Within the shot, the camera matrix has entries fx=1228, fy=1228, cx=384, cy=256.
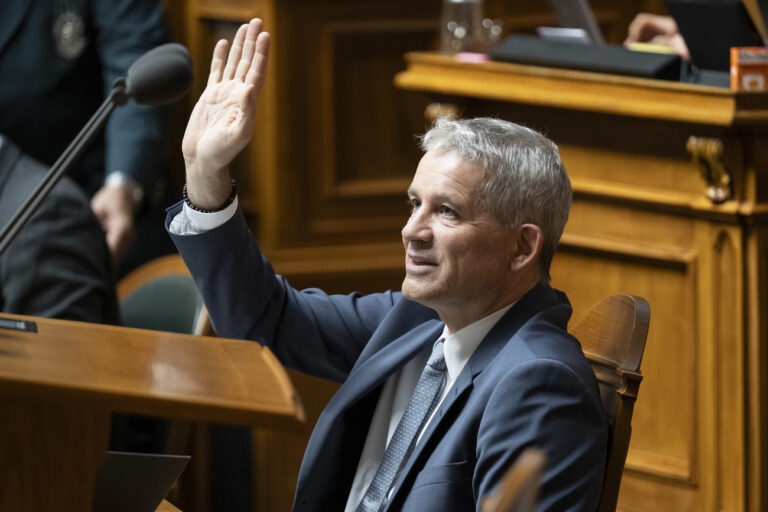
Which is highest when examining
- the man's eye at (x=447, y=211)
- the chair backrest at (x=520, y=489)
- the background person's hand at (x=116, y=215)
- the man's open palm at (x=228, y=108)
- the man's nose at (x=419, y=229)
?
the man's open palm at (x=228, y=108)

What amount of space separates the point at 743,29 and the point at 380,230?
1581mm

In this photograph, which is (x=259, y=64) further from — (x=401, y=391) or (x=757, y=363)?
(x=757, y=363)

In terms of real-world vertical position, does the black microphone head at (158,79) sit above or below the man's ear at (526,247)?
above

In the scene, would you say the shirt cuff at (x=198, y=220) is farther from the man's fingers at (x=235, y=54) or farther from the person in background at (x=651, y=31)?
the person in background at (x=651, y=31)

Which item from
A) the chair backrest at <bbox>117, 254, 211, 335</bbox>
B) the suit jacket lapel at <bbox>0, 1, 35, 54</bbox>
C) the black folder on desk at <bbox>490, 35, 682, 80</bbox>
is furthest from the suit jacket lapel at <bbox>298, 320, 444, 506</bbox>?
the suit jacket lapel at <bbox>0, 1, 35, 54</bbox>

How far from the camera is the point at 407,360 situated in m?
1.55

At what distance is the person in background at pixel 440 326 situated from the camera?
1329 mm

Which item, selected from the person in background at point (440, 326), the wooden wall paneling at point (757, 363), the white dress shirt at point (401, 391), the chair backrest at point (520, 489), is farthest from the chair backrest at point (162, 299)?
the chair backrest at point (520, 489)

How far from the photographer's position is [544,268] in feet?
5.01

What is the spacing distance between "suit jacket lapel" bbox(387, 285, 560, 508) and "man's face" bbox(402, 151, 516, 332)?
1.4 inches

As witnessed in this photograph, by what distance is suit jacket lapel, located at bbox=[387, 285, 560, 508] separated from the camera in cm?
140

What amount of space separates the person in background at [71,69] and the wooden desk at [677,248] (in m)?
1.12

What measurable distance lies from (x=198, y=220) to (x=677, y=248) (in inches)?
48.6

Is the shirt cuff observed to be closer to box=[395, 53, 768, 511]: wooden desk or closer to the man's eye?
the man's eye
